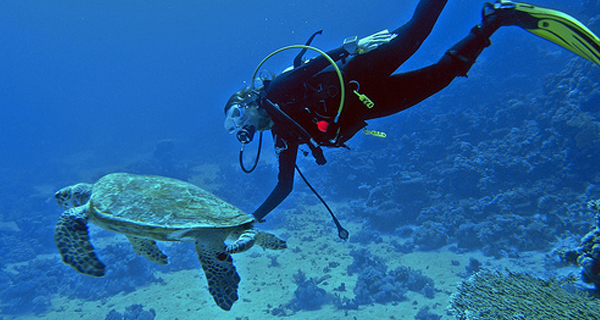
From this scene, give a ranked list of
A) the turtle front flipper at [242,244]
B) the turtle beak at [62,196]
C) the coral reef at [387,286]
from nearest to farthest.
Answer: the turtle front flipper at [242,244], the turtle beak at [62,196], the coral reef at [387,286]

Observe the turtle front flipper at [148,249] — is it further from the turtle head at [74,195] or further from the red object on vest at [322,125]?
the red object on vest at [322,125]

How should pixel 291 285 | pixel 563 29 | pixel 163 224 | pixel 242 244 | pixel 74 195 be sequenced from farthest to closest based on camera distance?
1. pixel 291 285
2. pixel 74 195
3. pixel 563 29
4. pixel 163 224
5. pixel 242 244

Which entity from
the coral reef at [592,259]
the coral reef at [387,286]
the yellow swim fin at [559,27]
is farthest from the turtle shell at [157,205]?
the coral reef at [387,286]

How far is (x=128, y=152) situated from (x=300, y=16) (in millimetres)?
65761

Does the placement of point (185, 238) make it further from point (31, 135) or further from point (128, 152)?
point (31, 135)

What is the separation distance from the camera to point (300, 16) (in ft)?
263

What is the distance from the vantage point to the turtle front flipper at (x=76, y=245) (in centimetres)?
257

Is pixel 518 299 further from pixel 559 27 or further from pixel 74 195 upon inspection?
pixel 74 195

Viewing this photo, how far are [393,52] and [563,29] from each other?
1.99m

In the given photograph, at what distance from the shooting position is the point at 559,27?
313 centimetres

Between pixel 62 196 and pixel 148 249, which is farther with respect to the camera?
pixel 148 249

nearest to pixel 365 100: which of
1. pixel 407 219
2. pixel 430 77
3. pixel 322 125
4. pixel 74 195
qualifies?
pixel 322 125

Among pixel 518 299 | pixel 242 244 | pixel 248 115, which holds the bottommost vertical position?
pixel 518 299

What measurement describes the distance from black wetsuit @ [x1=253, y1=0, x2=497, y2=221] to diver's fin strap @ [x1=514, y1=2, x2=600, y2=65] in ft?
1.45
